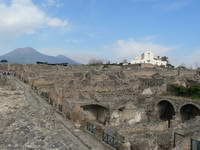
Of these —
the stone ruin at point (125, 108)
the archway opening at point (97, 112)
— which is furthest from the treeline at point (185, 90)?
the archway opening at point (97, 112)

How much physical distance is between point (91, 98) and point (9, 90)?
14.3m

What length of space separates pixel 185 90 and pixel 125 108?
33.3 feet

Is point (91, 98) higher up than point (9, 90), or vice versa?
point (9, 90)

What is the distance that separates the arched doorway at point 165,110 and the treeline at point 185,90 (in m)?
2.36

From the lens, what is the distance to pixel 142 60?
9194 cm

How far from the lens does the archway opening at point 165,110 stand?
2634 centimetres

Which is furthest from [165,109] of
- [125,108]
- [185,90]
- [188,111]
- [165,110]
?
[125,108]

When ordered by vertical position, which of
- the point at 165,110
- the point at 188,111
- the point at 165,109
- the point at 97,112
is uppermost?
the point at 97,112

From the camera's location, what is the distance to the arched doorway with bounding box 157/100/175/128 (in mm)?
26344

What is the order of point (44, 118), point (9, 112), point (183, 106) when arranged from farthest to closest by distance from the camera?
point (183, 106) < point (44, 118) < point (9, 112)

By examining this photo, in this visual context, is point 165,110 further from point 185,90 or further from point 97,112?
point 97,112

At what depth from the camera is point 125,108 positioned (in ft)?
69.6

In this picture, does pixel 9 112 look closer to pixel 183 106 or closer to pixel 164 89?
pixel 183 106

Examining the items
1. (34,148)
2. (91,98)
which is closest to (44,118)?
(34,148)
